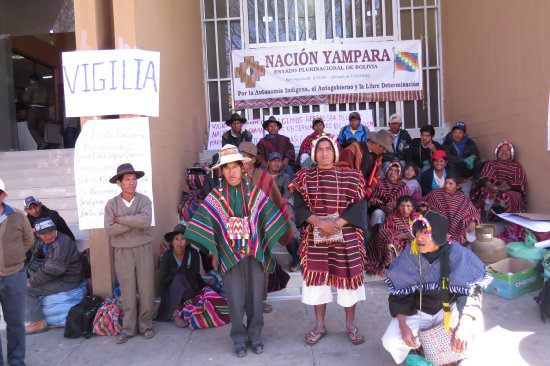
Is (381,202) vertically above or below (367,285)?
above

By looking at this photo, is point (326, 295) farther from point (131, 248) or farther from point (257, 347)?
point (131, 248)

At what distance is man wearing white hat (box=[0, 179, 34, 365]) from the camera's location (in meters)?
3.56

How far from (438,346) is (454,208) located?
3095mm

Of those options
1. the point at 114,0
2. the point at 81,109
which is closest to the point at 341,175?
the point at 81,109

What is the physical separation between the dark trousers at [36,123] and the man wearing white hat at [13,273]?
25.6ft

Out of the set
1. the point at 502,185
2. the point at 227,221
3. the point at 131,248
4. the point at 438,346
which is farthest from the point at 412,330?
the point at 502,185

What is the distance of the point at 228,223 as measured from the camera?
12.6 ft

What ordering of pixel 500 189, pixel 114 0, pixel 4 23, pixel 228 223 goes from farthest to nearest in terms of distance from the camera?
pixel 4 23 < pixel 500 189 < pixel 114 0 < pixel 228 223

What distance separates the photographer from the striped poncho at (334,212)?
3.88 metres

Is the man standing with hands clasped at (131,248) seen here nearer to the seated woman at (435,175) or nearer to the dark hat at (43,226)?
the dark hat at (43,226)

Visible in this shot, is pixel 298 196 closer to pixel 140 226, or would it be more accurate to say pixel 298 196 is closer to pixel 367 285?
pixel 140 226

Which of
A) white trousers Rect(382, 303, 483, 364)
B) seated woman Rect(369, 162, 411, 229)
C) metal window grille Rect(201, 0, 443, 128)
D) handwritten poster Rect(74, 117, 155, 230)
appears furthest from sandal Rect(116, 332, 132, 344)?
metal window grille Rect(201, 0, 443, 128)

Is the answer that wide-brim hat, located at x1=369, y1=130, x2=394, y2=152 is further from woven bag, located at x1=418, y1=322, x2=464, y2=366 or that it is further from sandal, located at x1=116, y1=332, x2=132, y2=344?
sandal, located at x1=116, y1=332, x2=132, y2=344

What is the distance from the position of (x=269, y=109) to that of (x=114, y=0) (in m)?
4.72
